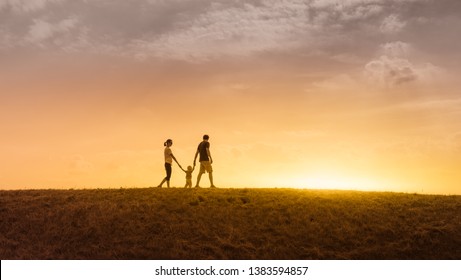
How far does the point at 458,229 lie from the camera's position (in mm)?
22375

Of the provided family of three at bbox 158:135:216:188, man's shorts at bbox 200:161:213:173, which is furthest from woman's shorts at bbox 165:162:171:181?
man's shorts at bbox 200:161:213:173

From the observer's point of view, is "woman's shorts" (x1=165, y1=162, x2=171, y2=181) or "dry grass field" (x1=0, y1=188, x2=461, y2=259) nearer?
"dry grass field" (x1=0, y1=188, x2=461, y2=259)

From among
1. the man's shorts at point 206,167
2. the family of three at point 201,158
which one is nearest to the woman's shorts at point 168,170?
the family of three at point 201,158

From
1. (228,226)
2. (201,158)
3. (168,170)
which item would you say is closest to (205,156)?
(201,158)

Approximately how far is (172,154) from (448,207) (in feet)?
48.2

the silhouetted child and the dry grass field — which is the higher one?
the silhouetted child

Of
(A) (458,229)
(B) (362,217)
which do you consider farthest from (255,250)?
(A) (458,229)

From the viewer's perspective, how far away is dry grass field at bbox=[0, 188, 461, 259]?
2048 centimetres

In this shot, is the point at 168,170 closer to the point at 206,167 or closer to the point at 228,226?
the point at 206,167

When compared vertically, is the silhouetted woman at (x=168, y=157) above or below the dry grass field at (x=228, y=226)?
above

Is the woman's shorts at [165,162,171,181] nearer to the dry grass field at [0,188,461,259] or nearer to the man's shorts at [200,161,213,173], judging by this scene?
the dry grass field at [0,188,461,259]

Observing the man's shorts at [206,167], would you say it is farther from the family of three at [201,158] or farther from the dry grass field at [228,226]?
the dry grass field at [228,226]

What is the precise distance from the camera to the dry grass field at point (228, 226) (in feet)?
67.2
